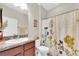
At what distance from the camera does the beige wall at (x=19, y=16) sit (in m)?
1.94

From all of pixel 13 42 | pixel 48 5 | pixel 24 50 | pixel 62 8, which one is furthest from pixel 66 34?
pixel 13 42

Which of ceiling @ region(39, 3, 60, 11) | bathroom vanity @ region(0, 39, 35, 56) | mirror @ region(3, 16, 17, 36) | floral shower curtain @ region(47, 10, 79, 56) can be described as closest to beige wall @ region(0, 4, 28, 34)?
mirror @ region(3, 16, 17, 36)

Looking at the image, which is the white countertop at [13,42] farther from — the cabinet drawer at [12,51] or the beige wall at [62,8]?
the beige wall at [62,8]

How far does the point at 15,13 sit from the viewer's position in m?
1.97

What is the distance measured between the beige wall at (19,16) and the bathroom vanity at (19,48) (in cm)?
16

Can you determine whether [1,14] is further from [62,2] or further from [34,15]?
[62,2]

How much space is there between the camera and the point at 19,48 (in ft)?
6.33

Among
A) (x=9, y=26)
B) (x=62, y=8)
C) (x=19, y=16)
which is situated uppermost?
(x=62, y=8)

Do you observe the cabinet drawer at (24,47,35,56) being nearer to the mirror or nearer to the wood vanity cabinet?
the wood vanity cabinet

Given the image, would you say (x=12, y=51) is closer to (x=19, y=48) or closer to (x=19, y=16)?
(x=19, y=48)

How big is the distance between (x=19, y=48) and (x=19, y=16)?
43cm

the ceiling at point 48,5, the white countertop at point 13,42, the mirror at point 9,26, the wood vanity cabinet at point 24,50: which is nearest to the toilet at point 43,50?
the wood vanity cabinet at point 24,50

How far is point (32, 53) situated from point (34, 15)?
527 millimetres

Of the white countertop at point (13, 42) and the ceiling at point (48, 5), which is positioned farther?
the ceiling at point (48, 5)
